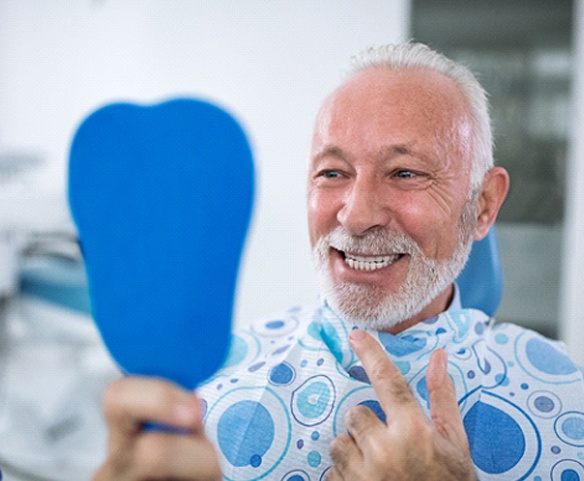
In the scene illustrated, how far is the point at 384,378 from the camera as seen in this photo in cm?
60

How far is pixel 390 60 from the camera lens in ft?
2.54

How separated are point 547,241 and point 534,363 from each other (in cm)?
145

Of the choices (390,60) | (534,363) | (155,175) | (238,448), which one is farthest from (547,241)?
(155,175)

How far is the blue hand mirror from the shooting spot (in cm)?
38

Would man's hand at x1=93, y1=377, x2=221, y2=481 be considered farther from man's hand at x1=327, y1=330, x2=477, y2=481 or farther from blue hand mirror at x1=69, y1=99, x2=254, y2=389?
man's hand at x1=327, y1=330, x2=477, y2=481

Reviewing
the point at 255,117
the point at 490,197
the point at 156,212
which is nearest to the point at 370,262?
the point at 490,197

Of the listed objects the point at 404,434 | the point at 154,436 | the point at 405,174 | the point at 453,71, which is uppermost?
the point at 453,71

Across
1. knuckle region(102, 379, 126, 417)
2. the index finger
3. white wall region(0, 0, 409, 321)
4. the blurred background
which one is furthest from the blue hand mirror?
white wall region(0, 0, 409, 321)

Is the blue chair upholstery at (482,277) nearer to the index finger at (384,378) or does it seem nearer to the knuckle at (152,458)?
the index finger at (384,378)

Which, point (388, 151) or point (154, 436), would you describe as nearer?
point (154, 436)

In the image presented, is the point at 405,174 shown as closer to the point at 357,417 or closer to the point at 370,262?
the point at 370,262

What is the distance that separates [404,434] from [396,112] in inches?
15.4

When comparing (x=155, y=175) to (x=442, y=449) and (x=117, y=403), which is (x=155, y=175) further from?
(x=442, y=449)

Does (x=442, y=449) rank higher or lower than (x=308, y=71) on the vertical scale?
lower
